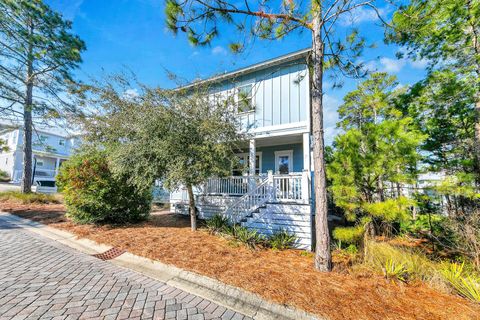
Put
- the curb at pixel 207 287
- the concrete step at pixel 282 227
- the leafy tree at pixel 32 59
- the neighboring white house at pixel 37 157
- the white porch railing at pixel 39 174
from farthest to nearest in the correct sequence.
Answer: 1. the neighboring white house at pixel 37 157
2. the white porch railing at pixel 39 174
3. the leafy tree at pixel 32 59
4. the concrete step at pixel 282 227
5. the curb at pixel 207 287

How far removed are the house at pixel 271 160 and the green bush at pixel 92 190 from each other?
8.90ft

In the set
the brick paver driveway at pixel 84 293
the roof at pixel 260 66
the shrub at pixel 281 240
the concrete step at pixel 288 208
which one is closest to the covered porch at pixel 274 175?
the concrete step at pixel 288 208

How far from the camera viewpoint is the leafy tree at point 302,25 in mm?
4320

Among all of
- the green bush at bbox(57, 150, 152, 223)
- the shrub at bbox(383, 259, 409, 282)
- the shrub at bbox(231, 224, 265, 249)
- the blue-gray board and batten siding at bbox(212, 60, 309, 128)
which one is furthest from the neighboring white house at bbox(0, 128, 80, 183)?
the shrub at bbox(383, 259, 409, 282)

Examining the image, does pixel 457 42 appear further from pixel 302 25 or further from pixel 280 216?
pixel 280 216

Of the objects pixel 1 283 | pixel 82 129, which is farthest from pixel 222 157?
pixel 82 129

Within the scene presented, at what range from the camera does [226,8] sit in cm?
456

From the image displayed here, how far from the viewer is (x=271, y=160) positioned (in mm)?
11555

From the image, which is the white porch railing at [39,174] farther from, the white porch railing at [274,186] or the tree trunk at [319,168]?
the tree trunk at [319,168]

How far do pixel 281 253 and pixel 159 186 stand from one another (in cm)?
451

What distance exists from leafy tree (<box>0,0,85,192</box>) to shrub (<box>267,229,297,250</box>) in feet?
45.7

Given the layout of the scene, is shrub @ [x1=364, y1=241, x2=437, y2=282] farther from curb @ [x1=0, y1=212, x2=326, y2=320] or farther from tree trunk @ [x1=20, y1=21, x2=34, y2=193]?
tree trunk @ [x1=20, y1=21, x2=34, y2=193]

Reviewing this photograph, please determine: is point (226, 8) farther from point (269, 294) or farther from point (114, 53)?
point (114, 53)

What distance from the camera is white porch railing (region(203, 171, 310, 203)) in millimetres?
7102
